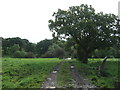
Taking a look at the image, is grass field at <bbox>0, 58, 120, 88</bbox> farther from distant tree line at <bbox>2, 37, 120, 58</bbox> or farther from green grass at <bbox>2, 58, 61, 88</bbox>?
distant tree line at <bbox>2, 37, 120, 58</bbox>

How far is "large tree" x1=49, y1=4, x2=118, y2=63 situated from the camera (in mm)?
20373

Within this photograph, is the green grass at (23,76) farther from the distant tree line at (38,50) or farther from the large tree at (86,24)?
the distant tree line at (38,50)

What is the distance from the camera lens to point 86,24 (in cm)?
1995

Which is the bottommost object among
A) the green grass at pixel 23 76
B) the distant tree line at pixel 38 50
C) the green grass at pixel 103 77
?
the green grass at pixel 103 77

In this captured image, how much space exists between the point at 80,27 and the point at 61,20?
3629mm

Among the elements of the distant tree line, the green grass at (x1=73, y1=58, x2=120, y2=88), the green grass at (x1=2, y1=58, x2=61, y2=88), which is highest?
the distant tree line

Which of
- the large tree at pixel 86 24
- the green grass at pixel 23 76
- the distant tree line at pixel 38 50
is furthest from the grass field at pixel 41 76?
the distant tree line at pixel 38 50

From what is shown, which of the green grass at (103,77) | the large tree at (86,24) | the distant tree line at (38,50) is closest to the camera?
the green grass at (103,77)

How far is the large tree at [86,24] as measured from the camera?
66.8 ft

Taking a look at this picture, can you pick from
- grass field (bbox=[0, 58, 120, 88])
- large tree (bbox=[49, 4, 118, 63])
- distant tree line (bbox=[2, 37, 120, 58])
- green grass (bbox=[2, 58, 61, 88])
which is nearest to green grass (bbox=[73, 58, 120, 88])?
grass field (bbox=[0, 58, 120, 88])

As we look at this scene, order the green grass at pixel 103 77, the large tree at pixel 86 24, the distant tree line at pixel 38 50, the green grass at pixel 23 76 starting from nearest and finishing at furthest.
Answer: the green grass at pixel 23 76 → the green grass at pixel 103 77 → the large tree at pixel 86 24 → the distant tree line at pixel 38 50

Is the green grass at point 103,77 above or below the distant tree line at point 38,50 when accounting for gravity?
below

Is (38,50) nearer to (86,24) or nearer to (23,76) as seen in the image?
(86,24)

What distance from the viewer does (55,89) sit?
27.1 ft
